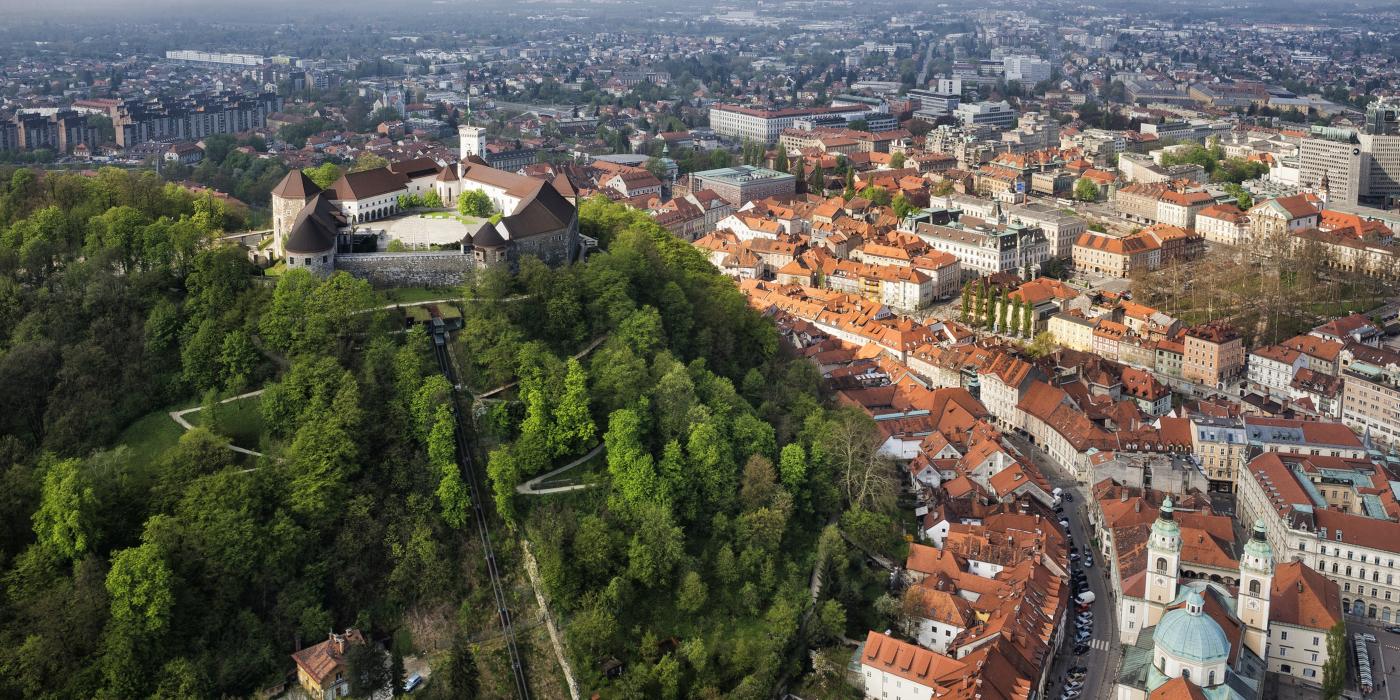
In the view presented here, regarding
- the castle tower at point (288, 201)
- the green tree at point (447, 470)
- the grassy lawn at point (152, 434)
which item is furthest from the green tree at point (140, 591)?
the castle tower at point (288, 201)

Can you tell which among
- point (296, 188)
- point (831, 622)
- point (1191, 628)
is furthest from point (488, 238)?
point (1191, 628)

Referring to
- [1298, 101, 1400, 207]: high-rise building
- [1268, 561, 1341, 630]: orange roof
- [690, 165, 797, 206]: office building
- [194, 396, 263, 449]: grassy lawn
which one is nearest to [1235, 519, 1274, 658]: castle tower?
[1268, 561, 1341, 630]: orange roof

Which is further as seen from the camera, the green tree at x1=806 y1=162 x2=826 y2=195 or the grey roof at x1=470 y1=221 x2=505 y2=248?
the green tree at x1=806 y1=162 x2=826 y2=195

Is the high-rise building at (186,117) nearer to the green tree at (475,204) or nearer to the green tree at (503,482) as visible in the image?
the green tree at (475,204)

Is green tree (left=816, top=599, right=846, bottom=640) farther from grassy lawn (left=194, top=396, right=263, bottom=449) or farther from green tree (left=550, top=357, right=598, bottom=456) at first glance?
grassy lawn (left=194, top=396, right=263, bottom=449)

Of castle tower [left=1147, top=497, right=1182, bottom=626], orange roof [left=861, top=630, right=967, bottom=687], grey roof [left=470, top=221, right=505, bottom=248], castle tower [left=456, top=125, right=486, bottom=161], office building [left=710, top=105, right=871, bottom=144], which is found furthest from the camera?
office building [left=710, top=105, right=871, bottom=144]

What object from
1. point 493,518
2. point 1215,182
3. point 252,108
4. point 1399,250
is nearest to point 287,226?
point 493,518

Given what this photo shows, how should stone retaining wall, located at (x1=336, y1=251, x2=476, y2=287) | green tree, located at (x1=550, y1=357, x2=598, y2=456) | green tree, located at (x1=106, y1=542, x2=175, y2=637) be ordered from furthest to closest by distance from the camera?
stone retaining wall, located at (x1=336, y1=251, x2=476, y2=287)
green tree, located at (x1=550, y1=357, x2=598, y2=456)
green tree, located at (x1=106, y1=542, x2=175, y2=637)
